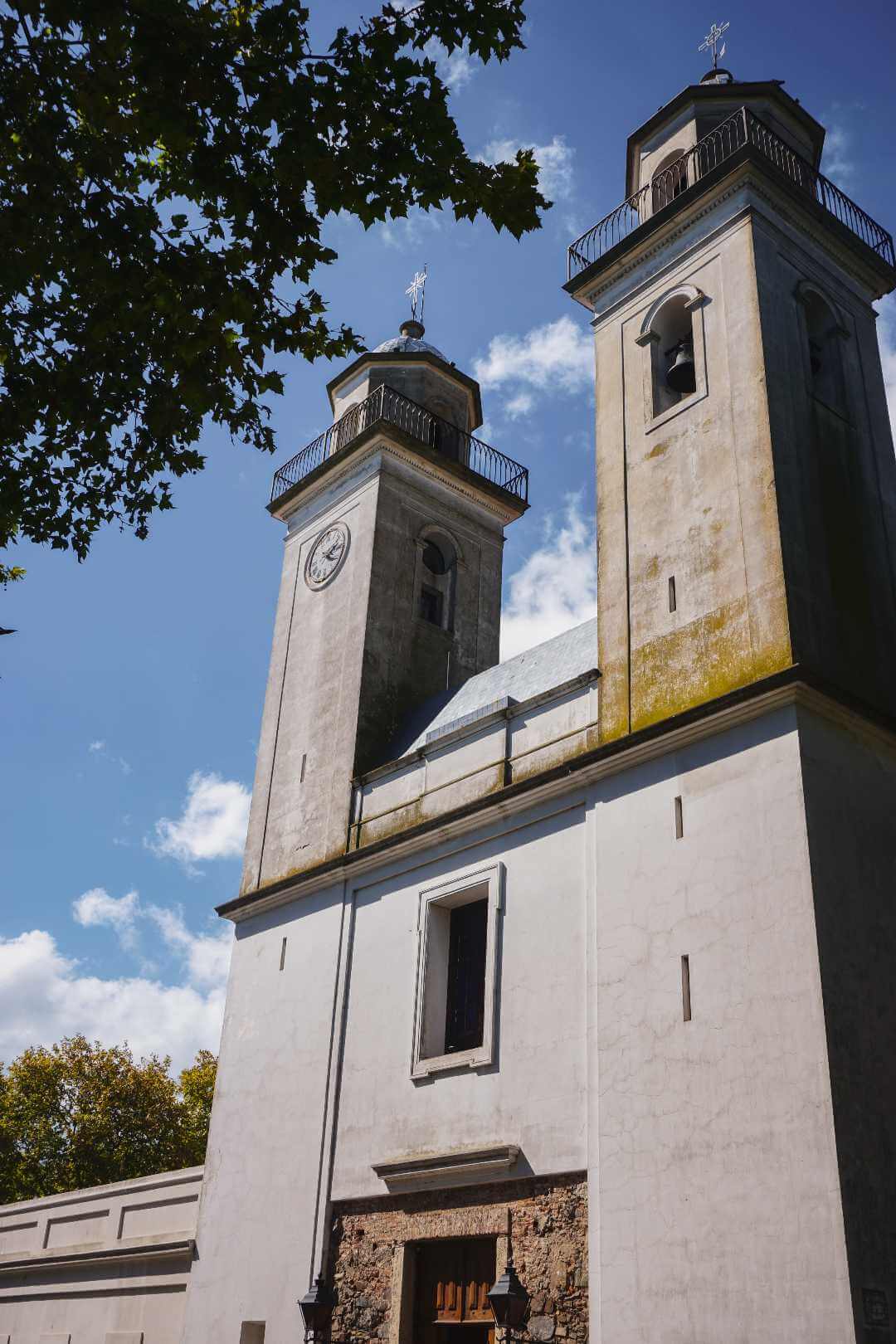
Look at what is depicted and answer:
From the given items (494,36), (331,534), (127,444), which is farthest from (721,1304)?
(331,534)

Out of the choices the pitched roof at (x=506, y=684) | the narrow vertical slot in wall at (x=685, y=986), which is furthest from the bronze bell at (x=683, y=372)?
the narrow vertical slot in wall at (x=685, y=986)

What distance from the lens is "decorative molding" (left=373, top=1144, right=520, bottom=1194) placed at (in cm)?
1326

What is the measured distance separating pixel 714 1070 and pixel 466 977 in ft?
15.2

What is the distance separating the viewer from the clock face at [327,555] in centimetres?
2166

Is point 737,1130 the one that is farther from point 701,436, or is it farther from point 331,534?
point 331,534

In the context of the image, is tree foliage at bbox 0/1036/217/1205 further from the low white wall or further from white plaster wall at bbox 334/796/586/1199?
white plaster wall at bbox 334/796/586/1199

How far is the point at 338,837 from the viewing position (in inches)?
725

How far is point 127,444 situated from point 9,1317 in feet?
59.2

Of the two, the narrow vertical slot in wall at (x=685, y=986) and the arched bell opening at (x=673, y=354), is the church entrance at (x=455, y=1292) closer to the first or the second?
the narrow vertical slot in wall at (x=685, y=986)

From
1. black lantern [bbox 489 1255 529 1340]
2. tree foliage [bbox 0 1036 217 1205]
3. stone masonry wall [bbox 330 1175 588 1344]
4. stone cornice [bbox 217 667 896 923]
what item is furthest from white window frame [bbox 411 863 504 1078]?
tree foliage [bbox 0 1036 217 1205]

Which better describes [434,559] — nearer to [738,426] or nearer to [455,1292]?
[738,426]

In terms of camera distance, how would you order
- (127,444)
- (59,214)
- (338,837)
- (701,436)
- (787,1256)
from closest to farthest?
(59,214) < (127,444) < (787,1256) < (701,436) < (338,837)

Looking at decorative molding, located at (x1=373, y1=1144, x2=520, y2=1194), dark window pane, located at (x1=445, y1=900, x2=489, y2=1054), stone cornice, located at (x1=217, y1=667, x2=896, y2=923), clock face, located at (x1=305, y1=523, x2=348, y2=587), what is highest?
clock face, located at (x1=305, y1=523, x2=348, y2=587)

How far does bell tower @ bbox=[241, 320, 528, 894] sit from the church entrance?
604 centimetres
